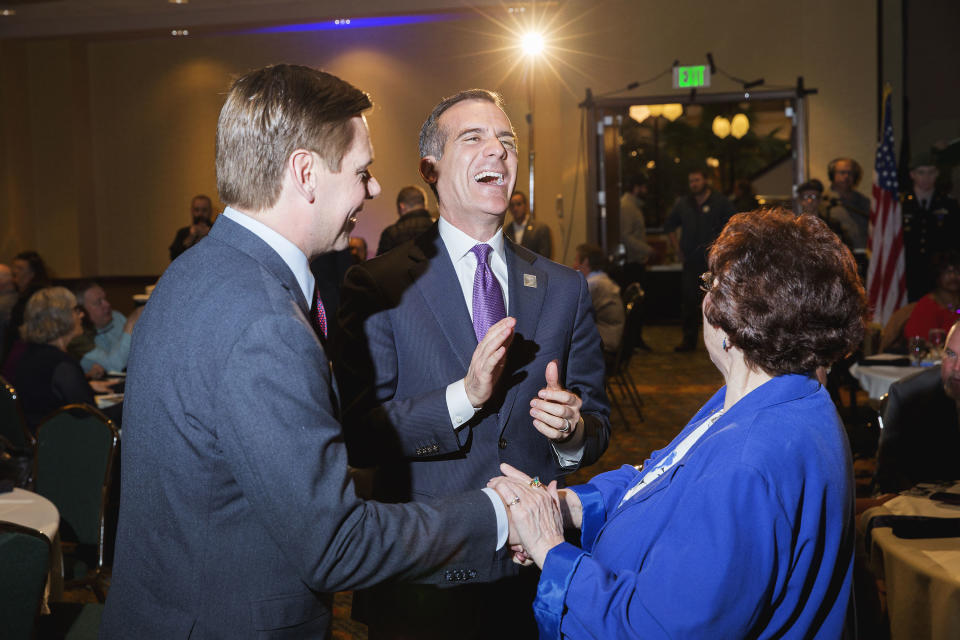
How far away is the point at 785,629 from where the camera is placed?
4.53 ft

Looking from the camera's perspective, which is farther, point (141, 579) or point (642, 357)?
point (642, 357)

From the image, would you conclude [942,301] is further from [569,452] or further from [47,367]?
[47,367]

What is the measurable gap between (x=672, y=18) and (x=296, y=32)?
5.32 m

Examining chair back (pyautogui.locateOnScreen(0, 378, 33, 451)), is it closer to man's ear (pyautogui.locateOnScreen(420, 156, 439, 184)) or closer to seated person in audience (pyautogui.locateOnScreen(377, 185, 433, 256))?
seated person in audience (pyautogui.locateOnScreen(377, 185, 433, 256))

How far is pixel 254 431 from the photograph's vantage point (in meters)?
1.12

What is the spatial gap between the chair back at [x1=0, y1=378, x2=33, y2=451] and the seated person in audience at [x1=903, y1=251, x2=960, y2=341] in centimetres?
521

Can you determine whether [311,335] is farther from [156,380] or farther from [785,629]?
[785,629]

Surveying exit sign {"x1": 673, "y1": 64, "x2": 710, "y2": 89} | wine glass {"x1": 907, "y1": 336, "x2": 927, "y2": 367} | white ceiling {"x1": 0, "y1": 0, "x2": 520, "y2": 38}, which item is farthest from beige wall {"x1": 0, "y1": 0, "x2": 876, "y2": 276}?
wine glass {"x1": 907, "y1": 336, "x2": 927, "y2": 367}

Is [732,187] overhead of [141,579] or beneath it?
overhead

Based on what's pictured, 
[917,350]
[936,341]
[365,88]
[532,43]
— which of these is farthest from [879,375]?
[365,88]

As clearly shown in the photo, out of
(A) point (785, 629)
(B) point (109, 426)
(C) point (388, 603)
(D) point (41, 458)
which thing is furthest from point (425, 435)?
(D) point (41, 458)

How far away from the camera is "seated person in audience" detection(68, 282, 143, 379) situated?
5562 millimetres

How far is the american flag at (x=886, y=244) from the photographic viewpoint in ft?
25.5

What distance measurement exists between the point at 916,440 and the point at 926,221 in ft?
20.2
